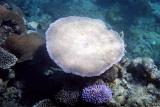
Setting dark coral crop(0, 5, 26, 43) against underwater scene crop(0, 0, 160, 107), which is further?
dark coral crop(0, 5, 26, 43)

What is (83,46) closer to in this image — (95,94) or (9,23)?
(95,94)

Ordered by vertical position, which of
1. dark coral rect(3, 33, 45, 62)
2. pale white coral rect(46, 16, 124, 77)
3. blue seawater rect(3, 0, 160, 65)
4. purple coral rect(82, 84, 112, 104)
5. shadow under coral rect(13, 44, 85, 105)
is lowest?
blue seawater rect(3, 0, 160, 65)

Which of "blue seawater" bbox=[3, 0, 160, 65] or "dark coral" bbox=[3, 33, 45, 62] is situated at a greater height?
"dark coral" bbox=[3, 33, 45, 62]

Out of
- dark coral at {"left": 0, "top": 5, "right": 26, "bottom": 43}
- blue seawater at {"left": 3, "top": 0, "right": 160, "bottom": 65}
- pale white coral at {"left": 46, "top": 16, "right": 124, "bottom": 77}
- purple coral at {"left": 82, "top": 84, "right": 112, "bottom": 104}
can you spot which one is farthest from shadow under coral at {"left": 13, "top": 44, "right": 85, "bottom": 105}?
blue seawater at {"left": 3, "top": 0, "right": 160, "bottom": 65}

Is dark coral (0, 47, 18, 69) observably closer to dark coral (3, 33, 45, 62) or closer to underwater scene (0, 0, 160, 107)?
underwater scene (0, 0, 160, 107)

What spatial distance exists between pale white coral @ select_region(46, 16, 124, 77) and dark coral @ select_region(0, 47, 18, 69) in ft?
3.32

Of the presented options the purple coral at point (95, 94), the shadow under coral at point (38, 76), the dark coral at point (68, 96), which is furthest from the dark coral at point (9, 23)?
the purple coral at point (95, 94)

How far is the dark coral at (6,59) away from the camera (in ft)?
15.5

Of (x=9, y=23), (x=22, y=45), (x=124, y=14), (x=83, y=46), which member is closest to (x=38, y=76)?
(x=22, y=45)

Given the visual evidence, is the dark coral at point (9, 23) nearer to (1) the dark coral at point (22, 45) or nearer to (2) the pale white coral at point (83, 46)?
(1) the dark coral at point (22, 45)

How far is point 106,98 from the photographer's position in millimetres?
3998

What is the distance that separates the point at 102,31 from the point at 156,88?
1.41 meters

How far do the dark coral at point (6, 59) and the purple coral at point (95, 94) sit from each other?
1615mm

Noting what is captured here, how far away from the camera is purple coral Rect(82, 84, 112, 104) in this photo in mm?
3941
